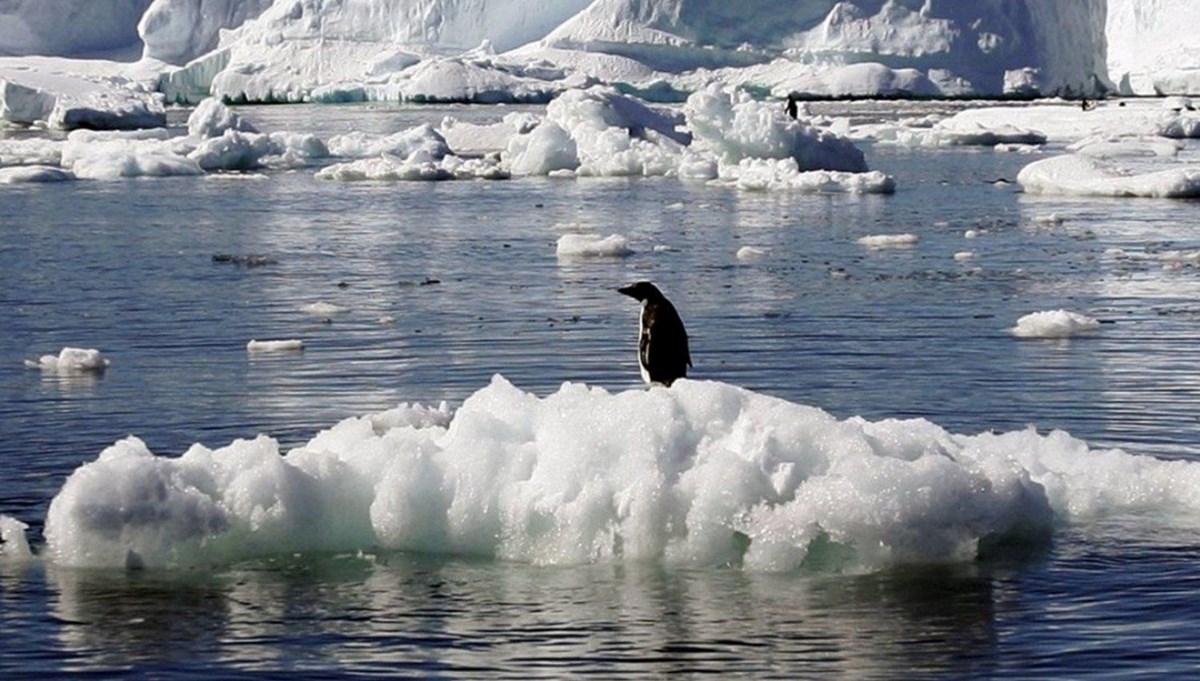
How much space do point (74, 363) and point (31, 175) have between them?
2129 centimetres

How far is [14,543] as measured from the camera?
7.46 metres

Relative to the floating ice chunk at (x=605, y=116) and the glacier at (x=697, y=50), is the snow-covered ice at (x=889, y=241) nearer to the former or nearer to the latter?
the floating ice chunk at (x=605, y=116)

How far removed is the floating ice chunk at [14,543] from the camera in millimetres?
7410

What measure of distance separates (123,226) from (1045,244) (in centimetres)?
1089

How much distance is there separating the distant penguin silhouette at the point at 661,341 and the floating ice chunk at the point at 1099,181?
1876 cm

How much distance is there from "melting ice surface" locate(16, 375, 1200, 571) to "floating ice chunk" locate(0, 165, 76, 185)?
2640 centimetres

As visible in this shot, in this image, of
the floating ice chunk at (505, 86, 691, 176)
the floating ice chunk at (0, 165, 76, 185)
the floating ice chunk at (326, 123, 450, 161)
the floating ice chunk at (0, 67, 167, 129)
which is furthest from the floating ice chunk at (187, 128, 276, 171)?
the floating ice chunk at (0, 67, 167, 129)

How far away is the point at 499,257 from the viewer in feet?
66.4

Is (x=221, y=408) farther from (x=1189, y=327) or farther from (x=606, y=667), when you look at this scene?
(x=1189, y=327)

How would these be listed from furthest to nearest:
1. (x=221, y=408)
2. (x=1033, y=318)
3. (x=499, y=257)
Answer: (x=499, y=257)
(x=1033, y=318)
(x=221, y=408)

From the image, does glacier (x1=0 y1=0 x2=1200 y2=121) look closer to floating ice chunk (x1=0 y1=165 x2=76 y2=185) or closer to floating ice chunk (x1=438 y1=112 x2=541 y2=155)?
floating ice chunk (x1=438 y1=112 x2=541 y2=155)

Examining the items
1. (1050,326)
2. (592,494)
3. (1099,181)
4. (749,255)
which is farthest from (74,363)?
(1099,181)

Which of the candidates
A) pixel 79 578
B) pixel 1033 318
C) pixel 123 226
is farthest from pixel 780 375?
pixel 123 226

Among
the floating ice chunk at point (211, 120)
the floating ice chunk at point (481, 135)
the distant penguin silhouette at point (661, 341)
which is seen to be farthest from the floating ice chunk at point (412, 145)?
the distant penguin silhouette at point (661, 341)
